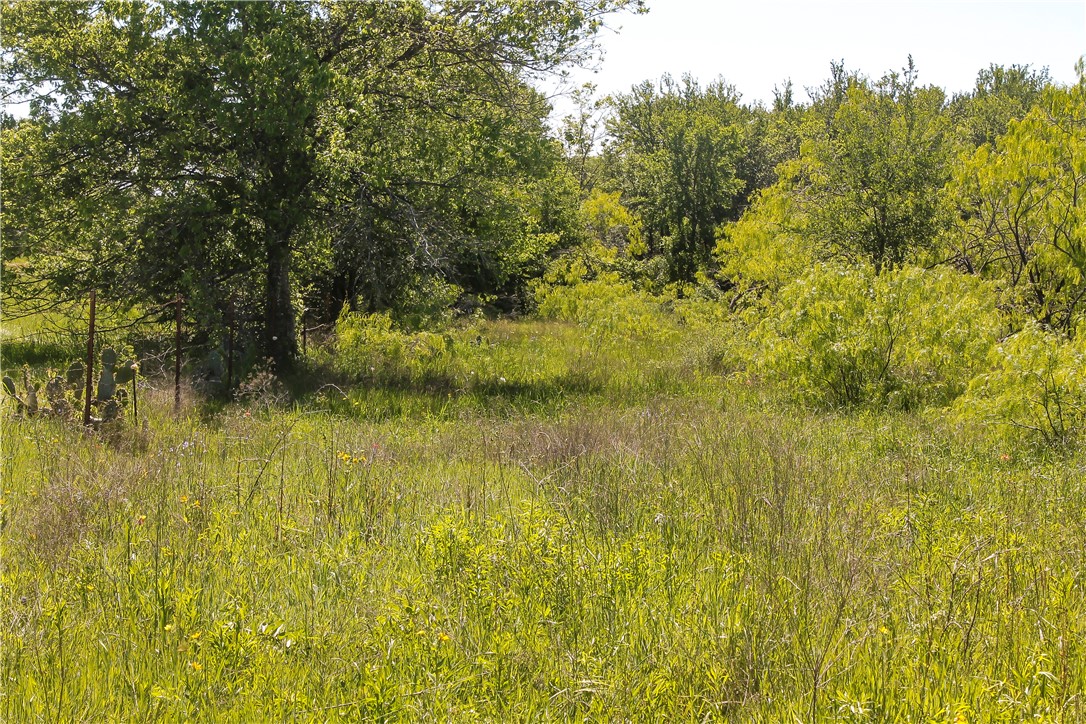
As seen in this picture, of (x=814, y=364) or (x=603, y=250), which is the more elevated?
(x=603, y=250)

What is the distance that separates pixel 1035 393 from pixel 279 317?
10.4 m

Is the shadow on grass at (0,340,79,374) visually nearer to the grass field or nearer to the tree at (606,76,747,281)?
the grass field

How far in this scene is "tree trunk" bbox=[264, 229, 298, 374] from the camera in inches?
518

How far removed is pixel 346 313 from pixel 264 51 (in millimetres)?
5796

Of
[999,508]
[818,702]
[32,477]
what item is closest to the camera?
[818,702]

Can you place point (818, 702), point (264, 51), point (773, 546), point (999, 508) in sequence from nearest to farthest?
point (818, 702), point (773, 546), point (999, 508), point (264, 51)

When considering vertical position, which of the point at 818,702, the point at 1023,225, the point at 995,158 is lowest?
the point at 818,702

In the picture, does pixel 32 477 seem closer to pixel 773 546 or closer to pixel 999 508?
pixel 773 546

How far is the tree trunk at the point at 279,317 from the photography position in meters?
13.2

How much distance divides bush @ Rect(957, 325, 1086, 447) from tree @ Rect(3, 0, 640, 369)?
7320 mm

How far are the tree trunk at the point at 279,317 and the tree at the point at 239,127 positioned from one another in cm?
3

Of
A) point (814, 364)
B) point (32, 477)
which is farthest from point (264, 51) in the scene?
point (814, 364)

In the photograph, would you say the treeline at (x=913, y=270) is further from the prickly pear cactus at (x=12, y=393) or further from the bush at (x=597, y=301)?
the prickly pear cactus at (x=12, y=393)

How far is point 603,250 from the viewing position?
80.5 ft
